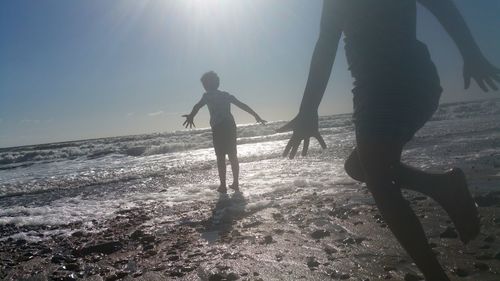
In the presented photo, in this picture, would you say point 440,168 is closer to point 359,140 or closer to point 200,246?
point 200,246

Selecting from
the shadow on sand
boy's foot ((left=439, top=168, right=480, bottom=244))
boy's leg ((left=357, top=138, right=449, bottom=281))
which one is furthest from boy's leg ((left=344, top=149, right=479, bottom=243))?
the shadow on sand

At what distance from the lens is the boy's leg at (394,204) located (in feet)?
6.34

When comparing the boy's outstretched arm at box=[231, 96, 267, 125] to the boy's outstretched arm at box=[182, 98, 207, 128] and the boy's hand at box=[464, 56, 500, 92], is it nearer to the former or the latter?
the boy's outstretched arm at box=[182, 98, 207, 128]

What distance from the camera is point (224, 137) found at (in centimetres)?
748

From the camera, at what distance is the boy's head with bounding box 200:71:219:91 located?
7504 millimetres

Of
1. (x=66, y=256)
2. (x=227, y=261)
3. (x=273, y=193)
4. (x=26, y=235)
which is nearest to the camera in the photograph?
(x=227, y=261)

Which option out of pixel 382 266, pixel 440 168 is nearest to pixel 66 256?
pixel 382 266

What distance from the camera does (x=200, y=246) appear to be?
12.8 ft

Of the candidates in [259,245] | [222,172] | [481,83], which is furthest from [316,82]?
[222,172]

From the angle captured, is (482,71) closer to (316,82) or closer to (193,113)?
(316,82)

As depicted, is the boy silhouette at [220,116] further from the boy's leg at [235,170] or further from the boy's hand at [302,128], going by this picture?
the boy's hand at [302,128]

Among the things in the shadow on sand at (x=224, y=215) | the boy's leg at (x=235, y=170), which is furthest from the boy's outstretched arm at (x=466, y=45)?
the boy's leg at (x=235, y=170)

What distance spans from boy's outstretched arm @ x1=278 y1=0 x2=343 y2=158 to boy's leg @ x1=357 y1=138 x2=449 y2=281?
0.89 ft

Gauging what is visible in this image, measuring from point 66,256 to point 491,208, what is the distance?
4.14m
